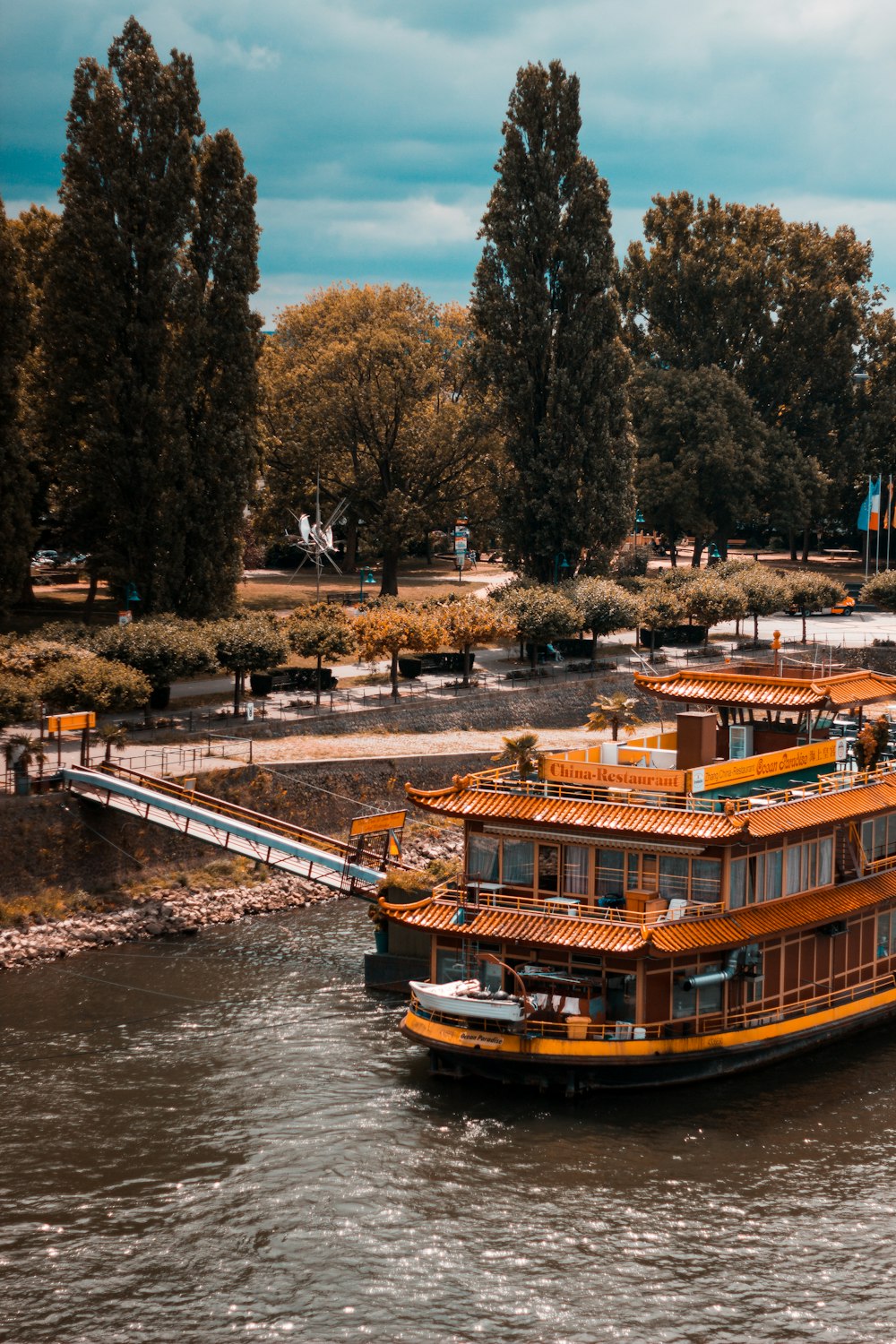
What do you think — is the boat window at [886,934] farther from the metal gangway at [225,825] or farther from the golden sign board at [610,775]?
the metal gangway at [225,825]

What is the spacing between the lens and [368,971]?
142 feet

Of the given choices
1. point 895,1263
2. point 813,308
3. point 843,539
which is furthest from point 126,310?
point 843,539

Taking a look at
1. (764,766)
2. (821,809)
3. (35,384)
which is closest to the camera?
(821,809)

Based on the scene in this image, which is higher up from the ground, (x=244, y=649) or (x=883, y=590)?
(x=883, y=590)

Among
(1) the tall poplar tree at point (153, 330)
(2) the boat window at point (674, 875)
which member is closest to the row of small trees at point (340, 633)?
(1) the tall poplar tree at point (153, 330)

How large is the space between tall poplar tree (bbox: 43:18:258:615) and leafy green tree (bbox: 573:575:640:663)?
808 inches

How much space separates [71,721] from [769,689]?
25183mm

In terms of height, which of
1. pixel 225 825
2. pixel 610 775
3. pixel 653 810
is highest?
pixel 610 775

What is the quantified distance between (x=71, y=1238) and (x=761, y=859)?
18514 mm

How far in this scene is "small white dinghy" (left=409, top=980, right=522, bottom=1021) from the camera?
34.6 m

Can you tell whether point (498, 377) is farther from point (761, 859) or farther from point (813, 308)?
point (761, 859)

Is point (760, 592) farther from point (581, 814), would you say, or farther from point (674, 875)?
point (581, 814)

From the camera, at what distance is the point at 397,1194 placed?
30.9m

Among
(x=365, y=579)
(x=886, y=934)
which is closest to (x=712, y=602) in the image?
(x=365, y=579)
